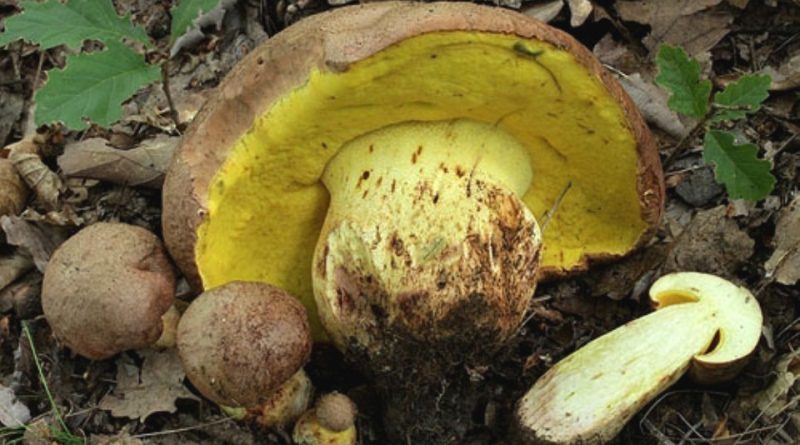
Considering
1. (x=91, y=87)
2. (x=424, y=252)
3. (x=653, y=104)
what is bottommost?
(x=653, y=104)

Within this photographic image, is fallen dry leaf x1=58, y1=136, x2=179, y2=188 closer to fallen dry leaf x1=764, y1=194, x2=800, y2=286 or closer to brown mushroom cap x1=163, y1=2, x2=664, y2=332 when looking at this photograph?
brown mushroom cap x1=163, y1=2, x2=664, y2=332

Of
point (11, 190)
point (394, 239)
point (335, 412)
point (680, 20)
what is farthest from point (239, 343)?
point (680, 20)

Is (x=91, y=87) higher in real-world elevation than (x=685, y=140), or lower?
higher

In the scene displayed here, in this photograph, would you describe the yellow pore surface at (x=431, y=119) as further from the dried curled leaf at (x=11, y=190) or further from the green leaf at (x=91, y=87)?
the dried curled leaf at (x=11, y=190)

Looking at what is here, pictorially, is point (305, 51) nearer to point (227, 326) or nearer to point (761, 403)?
point (227, 326)

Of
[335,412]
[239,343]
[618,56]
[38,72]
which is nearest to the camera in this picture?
[239,343]

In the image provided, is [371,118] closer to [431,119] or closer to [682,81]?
[431,119]
